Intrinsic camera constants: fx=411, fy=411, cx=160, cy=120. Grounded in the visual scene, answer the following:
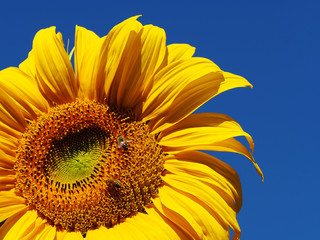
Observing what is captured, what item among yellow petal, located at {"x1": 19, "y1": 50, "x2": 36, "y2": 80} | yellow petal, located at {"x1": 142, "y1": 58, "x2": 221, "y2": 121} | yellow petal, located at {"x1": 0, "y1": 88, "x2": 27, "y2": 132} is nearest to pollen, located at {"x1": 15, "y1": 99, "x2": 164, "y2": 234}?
yellow petal, located at {"x1": 0, "y1": 88, "x2": 27, "y2": 132}

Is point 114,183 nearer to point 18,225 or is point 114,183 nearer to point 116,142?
point 116,142

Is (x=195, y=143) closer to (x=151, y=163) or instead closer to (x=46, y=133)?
(x=151, y=163)

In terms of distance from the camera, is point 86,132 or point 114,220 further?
point 86,132

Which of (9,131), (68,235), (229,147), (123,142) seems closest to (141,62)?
(123,142)

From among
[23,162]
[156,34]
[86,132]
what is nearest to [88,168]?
[86,132]

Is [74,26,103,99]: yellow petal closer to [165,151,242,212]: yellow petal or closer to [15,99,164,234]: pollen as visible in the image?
[15,99,164,234]: pollen

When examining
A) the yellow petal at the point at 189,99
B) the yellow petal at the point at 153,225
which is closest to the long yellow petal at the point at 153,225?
the yellow petal at the point at 153,225

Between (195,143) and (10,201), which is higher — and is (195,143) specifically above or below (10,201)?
above
